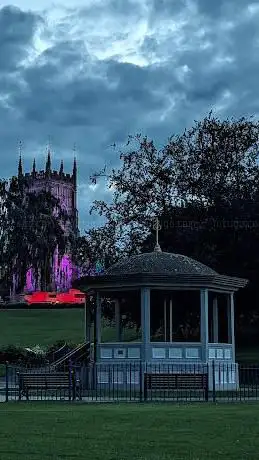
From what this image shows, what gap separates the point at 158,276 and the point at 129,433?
48.6 ft

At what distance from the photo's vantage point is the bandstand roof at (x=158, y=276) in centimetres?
2798

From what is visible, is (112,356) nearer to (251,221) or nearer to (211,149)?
(251,221)

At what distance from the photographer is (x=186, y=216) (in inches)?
1788

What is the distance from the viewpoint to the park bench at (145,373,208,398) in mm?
23594

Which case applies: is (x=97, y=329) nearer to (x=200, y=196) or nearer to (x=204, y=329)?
(x=204, y=329)

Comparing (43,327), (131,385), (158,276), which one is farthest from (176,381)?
(43,327)

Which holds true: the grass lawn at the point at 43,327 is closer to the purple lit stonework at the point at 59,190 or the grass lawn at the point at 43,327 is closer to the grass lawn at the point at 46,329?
the grass lawn at the point at 46,329

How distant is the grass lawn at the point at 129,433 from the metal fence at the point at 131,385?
3.78 meters

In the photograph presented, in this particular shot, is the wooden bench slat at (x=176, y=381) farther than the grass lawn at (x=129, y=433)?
Yes

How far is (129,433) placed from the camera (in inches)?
521

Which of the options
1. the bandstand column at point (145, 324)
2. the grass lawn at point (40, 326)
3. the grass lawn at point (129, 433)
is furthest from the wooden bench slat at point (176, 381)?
the grass lawn at point (40, 326)

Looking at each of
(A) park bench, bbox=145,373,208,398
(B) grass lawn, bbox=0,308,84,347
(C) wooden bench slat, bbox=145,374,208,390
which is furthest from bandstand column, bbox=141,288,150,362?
(B) grass lawn, bbox=0,308,84,347

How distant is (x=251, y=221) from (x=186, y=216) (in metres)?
5.12

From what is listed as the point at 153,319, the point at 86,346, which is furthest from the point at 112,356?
the point at 153,319
